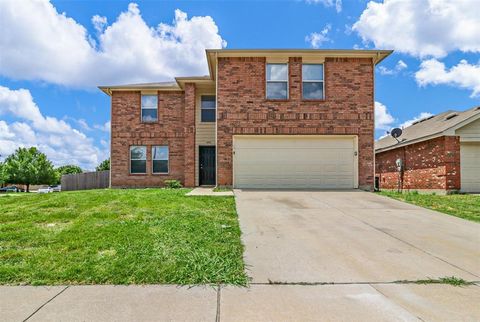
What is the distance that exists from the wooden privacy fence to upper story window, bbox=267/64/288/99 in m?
10.9

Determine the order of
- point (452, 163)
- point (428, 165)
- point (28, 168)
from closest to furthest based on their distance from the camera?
point (452, 163)
point (428, 165)
point (28, 168)

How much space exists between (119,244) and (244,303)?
238cm

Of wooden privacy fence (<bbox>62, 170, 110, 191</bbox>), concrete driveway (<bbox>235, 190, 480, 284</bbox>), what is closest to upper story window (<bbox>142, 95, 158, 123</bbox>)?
wooden privacy fence (<bbox>62, 170, 110, 191</bbox>)

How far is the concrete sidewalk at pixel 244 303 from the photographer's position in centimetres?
271

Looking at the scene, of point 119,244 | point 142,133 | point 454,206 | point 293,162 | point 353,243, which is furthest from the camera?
point 142,133

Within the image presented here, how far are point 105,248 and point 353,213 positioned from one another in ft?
18.2

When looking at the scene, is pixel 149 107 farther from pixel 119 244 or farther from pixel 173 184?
pixel 119 244

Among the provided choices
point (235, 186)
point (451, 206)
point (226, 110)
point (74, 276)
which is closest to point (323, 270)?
point (74, 276)

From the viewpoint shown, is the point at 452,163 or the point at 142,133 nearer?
the point at 452,163

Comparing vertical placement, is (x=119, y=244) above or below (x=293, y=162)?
below

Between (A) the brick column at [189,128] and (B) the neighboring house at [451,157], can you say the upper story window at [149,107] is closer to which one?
(A) the brick column at [189,128]

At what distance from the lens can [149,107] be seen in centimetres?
1489

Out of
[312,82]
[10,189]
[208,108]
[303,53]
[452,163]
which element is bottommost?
[10,189]

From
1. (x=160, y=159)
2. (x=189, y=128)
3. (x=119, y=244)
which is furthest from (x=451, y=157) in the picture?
(x=119, y=244)
